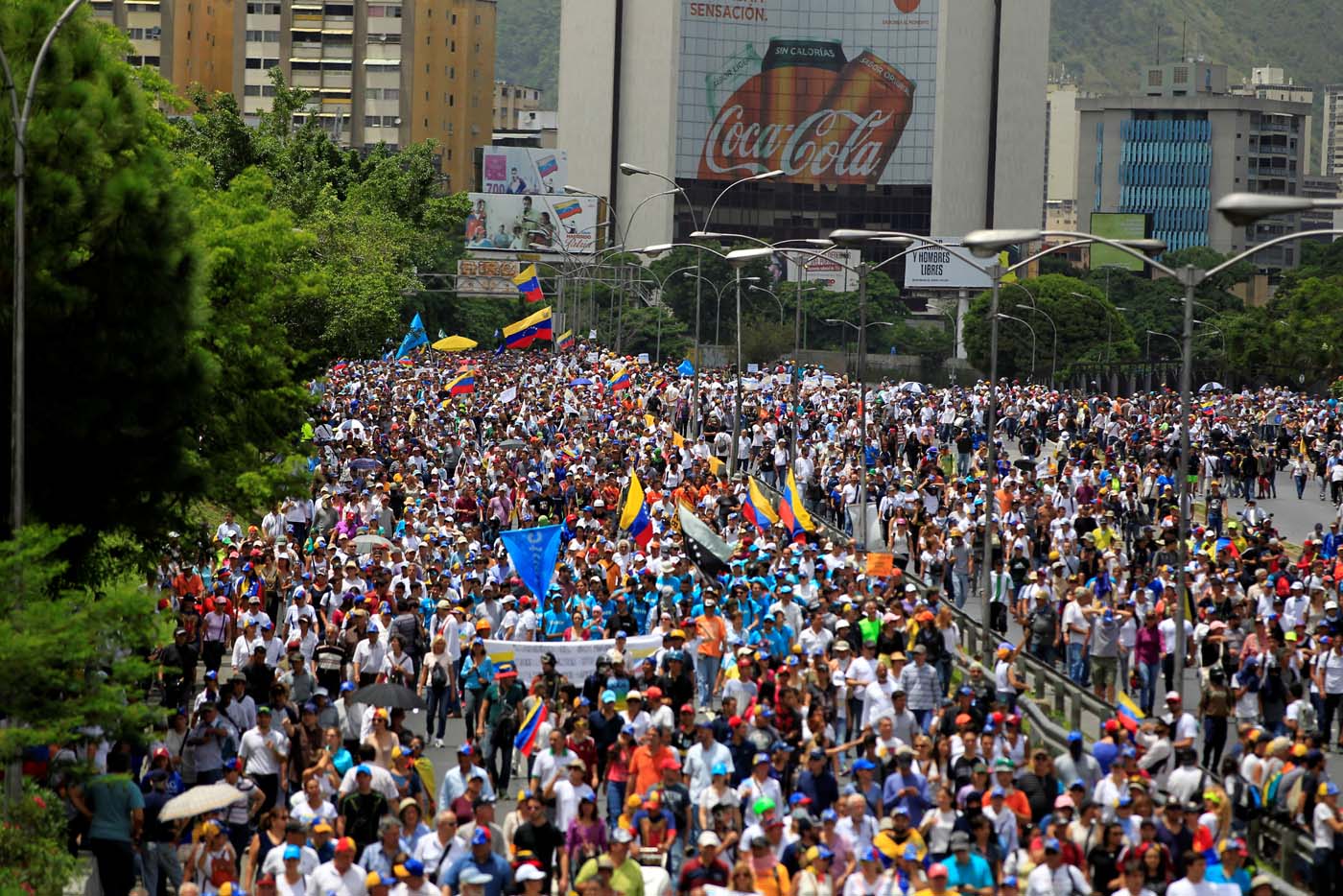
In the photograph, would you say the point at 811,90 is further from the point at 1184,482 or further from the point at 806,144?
the point at 1184,482

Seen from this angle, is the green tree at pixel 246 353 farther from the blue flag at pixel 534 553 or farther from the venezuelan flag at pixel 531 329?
the venezuelan flag at pixel 531 329

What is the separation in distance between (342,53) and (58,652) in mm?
151477

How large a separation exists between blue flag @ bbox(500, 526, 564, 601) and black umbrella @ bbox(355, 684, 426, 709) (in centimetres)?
533

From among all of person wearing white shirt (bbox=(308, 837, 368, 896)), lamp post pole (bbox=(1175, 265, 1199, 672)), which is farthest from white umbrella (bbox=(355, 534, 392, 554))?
person wearing white shirt (bbox=(308, 837, 368, 896))

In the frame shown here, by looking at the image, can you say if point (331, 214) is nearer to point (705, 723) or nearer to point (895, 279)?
point (705, 723)

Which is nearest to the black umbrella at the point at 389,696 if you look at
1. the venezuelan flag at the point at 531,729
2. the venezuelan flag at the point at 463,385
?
the venezuelan flag at the point at 531,729

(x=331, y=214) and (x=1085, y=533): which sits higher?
(x=331, y=214)

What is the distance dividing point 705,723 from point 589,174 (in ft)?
499

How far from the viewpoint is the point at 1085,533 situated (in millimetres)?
28234

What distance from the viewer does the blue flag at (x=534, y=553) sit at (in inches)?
848

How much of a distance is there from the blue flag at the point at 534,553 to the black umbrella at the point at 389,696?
533 centimetres

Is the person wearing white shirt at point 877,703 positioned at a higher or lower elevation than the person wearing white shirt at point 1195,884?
lower

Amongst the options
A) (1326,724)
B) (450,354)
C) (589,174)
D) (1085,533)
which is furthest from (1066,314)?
(1326,724)

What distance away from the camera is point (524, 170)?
441 ft
